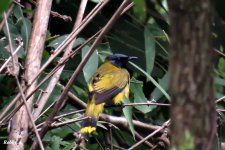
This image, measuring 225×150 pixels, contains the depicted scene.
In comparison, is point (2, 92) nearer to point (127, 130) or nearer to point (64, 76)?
point (64, 76)

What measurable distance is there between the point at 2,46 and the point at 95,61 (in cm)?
47

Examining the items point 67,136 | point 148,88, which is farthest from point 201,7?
point 148,88

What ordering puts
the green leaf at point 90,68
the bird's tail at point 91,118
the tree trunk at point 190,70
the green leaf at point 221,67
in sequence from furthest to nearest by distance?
the green leaf at point 221,67 < the green leaf at point 90,68 < the bird's tail at point 91,118 < the tree trunk at point 190,70

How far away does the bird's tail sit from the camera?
2988 mm

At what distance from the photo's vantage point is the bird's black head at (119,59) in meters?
3.73

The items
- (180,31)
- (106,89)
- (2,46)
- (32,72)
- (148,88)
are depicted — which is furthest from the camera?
(148,88)

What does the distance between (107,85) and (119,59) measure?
179mm

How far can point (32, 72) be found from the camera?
263 centimetres

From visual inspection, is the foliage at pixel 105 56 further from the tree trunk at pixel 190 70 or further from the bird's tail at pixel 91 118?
the tree trunk at pixel 190 70

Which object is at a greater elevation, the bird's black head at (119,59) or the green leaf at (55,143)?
the bird's black head at (119,59)

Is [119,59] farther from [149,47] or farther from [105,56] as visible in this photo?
[149,47]

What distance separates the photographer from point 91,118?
2932 mm

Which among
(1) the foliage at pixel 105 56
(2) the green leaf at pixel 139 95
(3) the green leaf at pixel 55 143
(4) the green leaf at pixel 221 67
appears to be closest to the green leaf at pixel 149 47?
(1) the foliage at pixel 105 56

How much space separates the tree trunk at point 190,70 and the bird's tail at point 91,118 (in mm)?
1933
